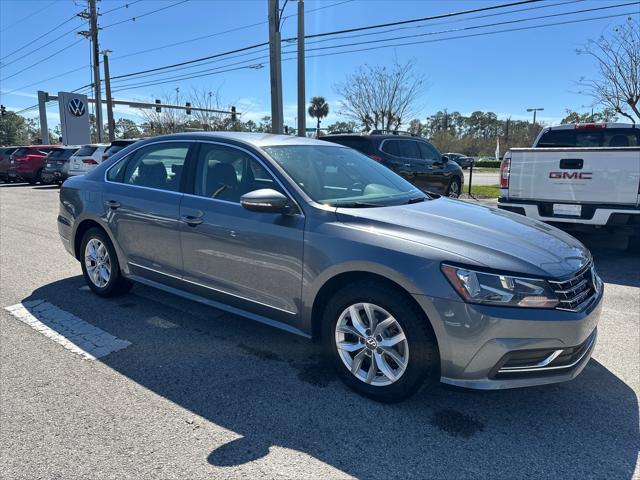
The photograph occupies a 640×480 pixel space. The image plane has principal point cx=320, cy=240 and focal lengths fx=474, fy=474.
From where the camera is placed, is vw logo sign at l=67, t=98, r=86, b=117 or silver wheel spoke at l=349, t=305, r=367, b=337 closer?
silver wheel spoke at l=349, t=305, r=367, b=337

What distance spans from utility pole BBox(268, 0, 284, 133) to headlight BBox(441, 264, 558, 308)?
13.5m

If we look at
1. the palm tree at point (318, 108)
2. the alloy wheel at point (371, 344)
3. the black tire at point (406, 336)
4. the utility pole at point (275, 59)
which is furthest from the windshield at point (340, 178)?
the palm tree at point (318, 108)

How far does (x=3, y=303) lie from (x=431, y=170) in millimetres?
8692

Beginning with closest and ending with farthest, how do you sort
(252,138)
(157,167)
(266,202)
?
1. (266,202)
2. (252,138)
3. (157,167)

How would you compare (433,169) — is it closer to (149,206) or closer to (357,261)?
(149,206)

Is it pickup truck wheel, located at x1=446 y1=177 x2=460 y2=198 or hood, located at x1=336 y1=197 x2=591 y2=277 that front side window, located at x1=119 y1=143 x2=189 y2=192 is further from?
pickup truck wheel, located at x1=446 y1=177 x2=460 y2=198

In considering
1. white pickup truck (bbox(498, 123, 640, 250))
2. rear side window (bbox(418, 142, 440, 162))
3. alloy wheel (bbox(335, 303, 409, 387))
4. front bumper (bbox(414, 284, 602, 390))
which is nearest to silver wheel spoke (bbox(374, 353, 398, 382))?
alloy wheel (bbox(335, 303, 409, 387))

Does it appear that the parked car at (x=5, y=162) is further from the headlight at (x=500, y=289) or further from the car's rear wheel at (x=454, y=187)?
the headlight at (x=500, y=289)

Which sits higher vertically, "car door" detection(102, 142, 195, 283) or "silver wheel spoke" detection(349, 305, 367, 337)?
"car door" detection(102, 142, 195, 283)

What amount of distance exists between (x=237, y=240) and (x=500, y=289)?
1833 mm

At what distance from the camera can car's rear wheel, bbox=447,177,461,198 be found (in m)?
12.0

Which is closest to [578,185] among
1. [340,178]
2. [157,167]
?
[340,178]

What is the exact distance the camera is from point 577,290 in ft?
8.93

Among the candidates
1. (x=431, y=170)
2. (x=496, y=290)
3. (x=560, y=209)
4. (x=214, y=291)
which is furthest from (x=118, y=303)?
(x=431, y=170)
